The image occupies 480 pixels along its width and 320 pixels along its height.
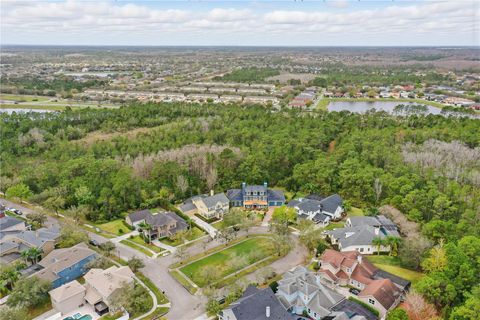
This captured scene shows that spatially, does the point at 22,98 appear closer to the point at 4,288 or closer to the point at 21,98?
the point at 21,98

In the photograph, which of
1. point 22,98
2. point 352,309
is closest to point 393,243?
point 352,309

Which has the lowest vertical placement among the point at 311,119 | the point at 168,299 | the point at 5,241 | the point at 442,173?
the point at 168,299

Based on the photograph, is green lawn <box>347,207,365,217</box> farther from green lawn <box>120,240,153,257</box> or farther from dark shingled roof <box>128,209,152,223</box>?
dark shingled roof <box>128,209,152,223</box>

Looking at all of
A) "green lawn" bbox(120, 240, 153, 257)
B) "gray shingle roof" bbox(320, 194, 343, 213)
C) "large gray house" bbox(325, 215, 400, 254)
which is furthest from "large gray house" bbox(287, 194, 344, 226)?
"green lawn" bbox(120, 240, 153, 257)

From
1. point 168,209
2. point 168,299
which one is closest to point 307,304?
point 168,299

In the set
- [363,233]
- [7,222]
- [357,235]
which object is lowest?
[357,235]

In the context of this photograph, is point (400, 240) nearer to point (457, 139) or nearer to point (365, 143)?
point (365, 143)
